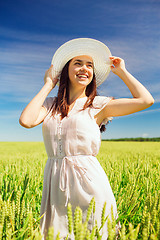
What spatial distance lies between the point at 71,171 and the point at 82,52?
1.08m

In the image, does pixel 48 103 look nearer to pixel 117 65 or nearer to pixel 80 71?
pixel 80 71

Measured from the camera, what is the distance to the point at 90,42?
206 cm

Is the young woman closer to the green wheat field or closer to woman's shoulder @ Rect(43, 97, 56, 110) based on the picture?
woman's shoulder @ Rect(43, 97, 56, 110)

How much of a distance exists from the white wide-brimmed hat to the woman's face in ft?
0.23

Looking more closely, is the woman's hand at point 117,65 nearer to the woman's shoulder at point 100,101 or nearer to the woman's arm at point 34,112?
the woman's shoulder at point 100,101

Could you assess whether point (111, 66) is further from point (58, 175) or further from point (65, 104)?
point (58, 175)

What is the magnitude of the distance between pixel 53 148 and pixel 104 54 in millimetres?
1030

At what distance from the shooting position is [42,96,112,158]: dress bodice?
1693 millimetres

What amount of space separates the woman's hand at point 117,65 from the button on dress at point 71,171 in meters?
0.45

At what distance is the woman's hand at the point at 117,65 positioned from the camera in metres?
1.95

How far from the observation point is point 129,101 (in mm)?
1796

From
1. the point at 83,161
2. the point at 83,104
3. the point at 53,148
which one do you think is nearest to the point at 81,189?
the point at 83,161

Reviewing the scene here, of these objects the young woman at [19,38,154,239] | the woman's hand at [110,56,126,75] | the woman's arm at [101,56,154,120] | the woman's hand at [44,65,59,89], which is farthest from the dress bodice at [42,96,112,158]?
the woman's hand at [110,56,126,75]

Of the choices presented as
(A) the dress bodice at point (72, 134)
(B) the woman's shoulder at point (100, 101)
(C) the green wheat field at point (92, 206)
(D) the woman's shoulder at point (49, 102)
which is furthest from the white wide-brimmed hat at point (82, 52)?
(C) the green wheat field at point (92, 206)
